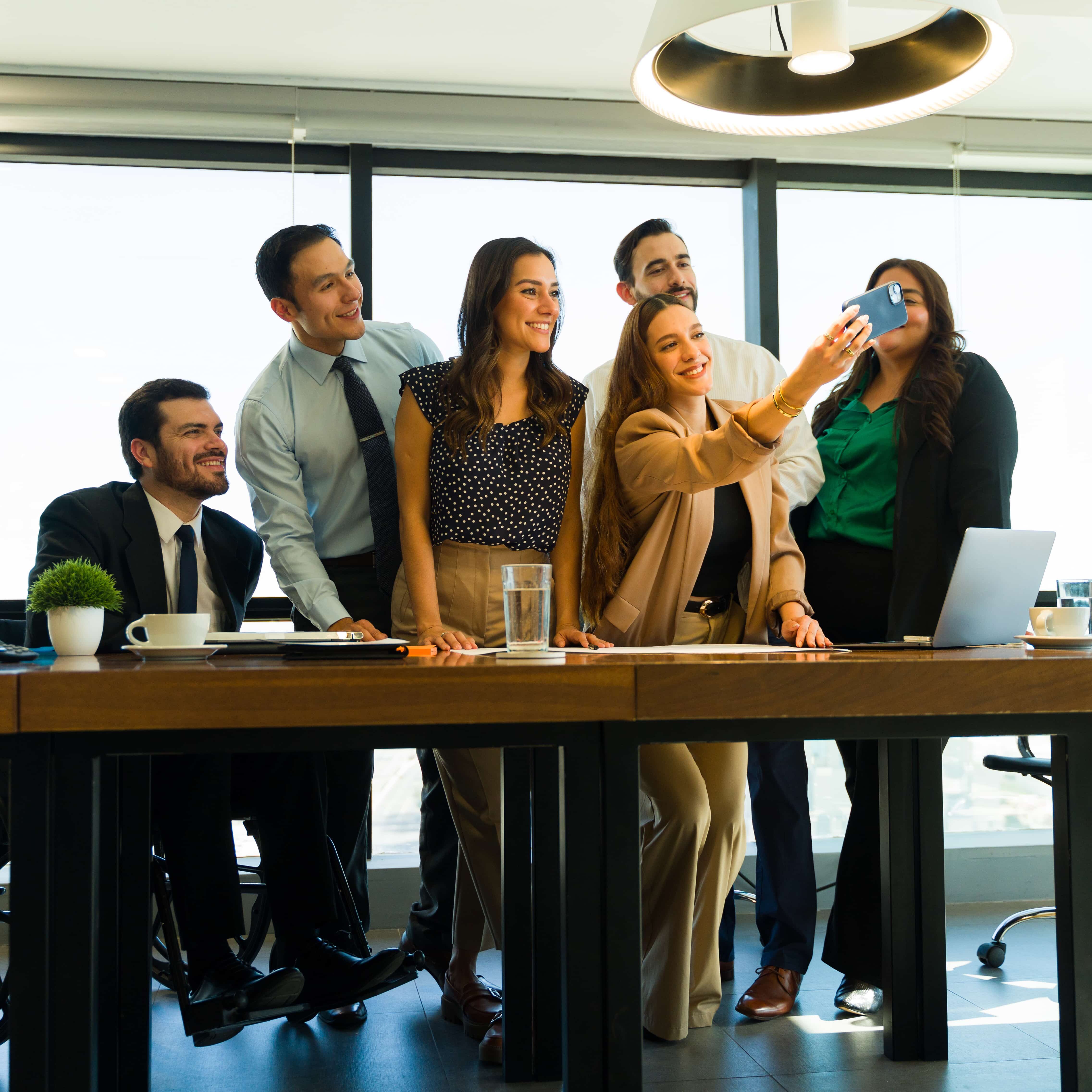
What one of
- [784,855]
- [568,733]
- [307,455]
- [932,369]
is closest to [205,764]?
[307,455]

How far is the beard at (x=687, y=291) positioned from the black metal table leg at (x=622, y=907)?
176 cm

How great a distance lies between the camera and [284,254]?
2.70 metres

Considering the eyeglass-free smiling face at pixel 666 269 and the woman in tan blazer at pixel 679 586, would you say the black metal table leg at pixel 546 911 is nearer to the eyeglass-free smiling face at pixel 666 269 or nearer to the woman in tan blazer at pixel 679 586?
the woman in tan blazer at pixel 679 586

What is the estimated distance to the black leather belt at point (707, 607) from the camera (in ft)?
7.41

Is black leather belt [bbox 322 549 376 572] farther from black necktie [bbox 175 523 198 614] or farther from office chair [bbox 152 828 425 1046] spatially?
office chair [bbox 152 828 425 1046]

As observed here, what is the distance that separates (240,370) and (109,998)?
2.29 meters

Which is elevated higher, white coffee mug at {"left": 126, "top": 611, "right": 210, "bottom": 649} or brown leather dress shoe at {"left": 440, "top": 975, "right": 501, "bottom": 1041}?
white coffee mug at {"left": 126, "top": 611, "right": 210, "bottom": 649}

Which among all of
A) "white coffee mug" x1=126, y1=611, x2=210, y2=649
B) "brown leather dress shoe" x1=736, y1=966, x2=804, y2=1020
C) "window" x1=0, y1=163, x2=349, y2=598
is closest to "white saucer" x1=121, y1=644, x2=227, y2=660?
A: "white coffee mug" x1=126, y1=611, x2=210, y2=649

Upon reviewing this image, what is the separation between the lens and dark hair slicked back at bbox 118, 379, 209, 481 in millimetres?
2523

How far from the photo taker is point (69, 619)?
1.72m

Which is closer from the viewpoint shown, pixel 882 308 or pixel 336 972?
pixel 882 308

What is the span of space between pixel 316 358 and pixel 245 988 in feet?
4.83

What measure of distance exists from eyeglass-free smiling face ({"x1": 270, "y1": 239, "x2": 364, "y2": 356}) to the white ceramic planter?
3.77 feet

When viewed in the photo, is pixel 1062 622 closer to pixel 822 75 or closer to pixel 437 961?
pixel 822 75
